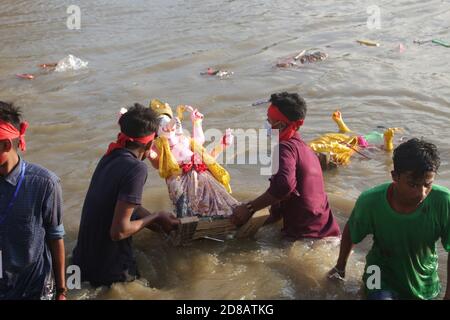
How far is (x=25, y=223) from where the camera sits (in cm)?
296

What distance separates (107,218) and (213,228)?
Answer: 0.93 m

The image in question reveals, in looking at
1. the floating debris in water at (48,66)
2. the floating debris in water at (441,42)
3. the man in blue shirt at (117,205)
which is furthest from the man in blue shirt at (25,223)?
the floating debris in water at (441,42)

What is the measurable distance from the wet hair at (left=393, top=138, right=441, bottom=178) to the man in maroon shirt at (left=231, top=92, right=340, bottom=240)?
1.08 metres

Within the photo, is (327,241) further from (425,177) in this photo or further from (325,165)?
(325,165)

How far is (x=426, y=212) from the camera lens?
10.3 ft

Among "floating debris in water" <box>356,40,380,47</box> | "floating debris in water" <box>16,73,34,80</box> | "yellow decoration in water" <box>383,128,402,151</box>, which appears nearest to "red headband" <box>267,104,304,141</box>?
"yellow decoration in water" <box>383,128,402,151</box>

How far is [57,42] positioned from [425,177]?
33.6 feet

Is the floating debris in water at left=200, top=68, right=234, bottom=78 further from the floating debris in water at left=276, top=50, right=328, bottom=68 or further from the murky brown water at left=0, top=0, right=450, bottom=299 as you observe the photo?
the floating debris in water at left=276, top=50, right=328, bottom=68

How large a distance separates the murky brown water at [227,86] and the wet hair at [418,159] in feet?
3.77

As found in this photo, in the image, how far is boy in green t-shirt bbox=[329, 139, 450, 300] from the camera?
3035 millimetres

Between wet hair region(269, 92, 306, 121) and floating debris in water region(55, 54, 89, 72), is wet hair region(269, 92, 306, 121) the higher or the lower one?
the higher one

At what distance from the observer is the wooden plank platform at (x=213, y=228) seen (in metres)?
4.02

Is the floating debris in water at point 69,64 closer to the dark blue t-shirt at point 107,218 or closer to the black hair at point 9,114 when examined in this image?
the dark blue t-shirt at point 107,218
